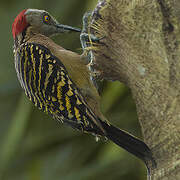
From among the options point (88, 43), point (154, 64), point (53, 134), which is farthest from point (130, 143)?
point (53, 134)

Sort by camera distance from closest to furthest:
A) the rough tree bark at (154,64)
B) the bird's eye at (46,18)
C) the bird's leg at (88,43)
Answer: the rough tree bark at (154,64)
the bird's leg at (88,43)
the bird's eye at (46,18)

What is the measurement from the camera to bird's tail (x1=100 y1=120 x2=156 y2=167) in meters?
2.52

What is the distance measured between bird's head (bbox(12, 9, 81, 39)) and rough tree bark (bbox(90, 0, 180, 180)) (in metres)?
0.99

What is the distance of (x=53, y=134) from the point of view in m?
4.91

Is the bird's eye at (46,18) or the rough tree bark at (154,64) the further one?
the bird's eye at (46,18)

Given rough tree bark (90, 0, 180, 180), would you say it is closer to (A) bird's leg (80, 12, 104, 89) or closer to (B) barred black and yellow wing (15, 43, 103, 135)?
(A) bird's leg (80, 12, 104, 89)

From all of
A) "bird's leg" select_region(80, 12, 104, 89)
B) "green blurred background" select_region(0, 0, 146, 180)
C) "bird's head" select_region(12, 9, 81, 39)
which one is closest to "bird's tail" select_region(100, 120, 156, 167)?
"bird's leg" select_region(80, 12, 104, 89)

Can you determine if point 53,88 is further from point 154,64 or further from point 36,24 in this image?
point 154,64

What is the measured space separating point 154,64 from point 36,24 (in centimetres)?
154

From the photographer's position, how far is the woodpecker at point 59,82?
3072mm

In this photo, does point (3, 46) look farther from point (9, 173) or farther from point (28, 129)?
point (9, 173)

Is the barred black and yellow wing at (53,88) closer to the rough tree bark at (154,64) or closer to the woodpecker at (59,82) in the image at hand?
the woodpecker at (59,82)

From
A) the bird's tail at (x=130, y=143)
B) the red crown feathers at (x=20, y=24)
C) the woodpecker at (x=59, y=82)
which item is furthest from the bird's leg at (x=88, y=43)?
the red crown feathers at (x=20, y=24)

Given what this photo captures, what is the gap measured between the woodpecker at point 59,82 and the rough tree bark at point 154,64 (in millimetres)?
369
